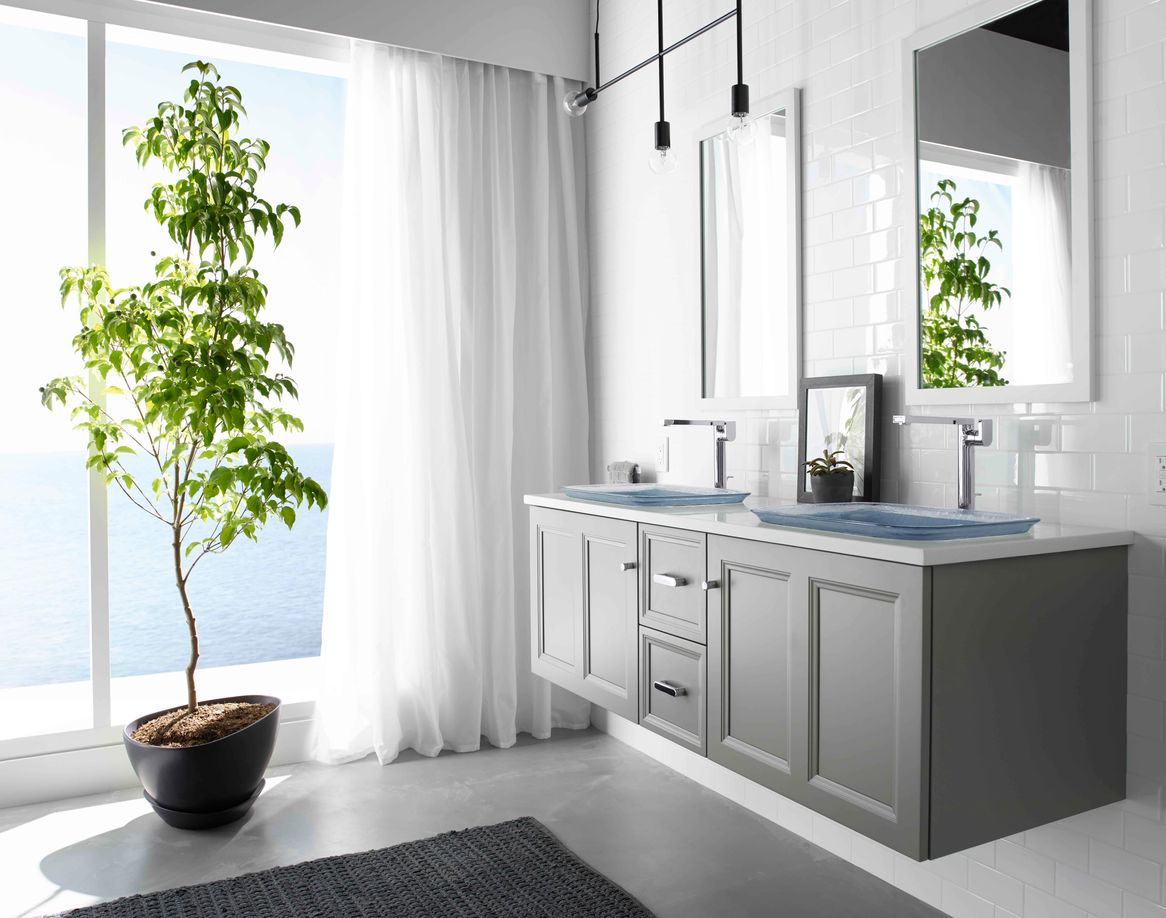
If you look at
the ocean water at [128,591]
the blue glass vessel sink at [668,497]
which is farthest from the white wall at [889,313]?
the ocean water at [128,591]

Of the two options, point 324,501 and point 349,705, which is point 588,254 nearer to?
point 324,501

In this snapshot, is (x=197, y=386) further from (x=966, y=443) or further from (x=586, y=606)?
(x=966, y=443)

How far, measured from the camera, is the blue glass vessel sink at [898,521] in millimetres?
1828

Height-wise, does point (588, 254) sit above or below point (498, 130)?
below

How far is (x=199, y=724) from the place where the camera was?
9.86ft

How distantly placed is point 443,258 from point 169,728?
76.2 inches

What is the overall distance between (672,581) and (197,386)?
1.58 m

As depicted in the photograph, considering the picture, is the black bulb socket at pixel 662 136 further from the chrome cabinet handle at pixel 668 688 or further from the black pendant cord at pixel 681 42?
the chrome cabinet handle at pixel 668 688

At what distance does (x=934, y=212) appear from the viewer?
238 cm

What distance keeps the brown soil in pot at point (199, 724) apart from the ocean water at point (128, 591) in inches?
328

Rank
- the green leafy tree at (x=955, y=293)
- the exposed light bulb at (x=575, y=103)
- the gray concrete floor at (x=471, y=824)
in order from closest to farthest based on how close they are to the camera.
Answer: the green leafy tree at (x=955, y=293) → the gray concrete floor at (x=471, y=824) → the exposed light bulb at (x=575, y=103)

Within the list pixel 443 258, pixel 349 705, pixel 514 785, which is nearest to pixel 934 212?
pixel 443 258

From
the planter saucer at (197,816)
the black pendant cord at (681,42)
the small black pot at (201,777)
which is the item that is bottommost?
the planter saucer at (197,816)

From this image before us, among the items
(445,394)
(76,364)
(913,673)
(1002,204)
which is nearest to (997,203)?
(1002,204)
